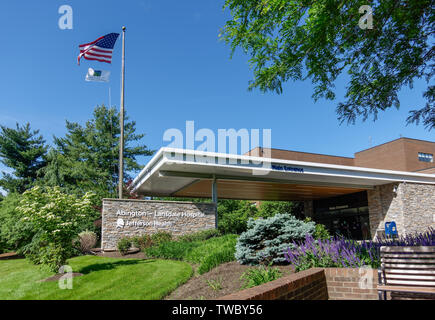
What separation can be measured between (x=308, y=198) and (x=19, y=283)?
2155 cm

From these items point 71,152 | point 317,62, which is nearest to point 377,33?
point 317,62

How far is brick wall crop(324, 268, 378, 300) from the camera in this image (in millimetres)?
4684

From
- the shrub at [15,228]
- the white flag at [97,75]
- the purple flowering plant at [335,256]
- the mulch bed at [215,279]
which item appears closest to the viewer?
the purple flowering plant at [335,256]

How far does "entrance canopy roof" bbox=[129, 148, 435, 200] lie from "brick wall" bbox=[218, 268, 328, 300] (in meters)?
8.34

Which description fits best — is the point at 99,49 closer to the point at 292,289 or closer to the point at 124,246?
the point at 124,246

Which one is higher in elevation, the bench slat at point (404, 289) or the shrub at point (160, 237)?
the bench slat at point (404, 289)

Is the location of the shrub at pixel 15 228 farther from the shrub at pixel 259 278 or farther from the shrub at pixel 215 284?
the shrub at pixel 259 278

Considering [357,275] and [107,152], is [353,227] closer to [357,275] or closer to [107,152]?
[357,275]

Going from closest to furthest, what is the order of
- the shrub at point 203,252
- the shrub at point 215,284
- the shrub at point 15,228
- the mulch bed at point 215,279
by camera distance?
the mulch bed at point 215,279 → the shrub at point 215,284 → the shrub at point 203,252 → the shrub at point 15,228

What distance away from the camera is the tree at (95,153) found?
28.0 m

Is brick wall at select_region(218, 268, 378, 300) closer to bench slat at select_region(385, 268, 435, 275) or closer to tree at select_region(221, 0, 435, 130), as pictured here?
bench slat at select_region(385, 268, 435, 275)

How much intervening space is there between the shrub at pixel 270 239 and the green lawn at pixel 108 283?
5.02 feet

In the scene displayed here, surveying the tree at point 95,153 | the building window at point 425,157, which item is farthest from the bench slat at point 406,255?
the building window at point 425,157

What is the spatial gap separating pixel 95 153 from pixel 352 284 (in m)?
28.8
